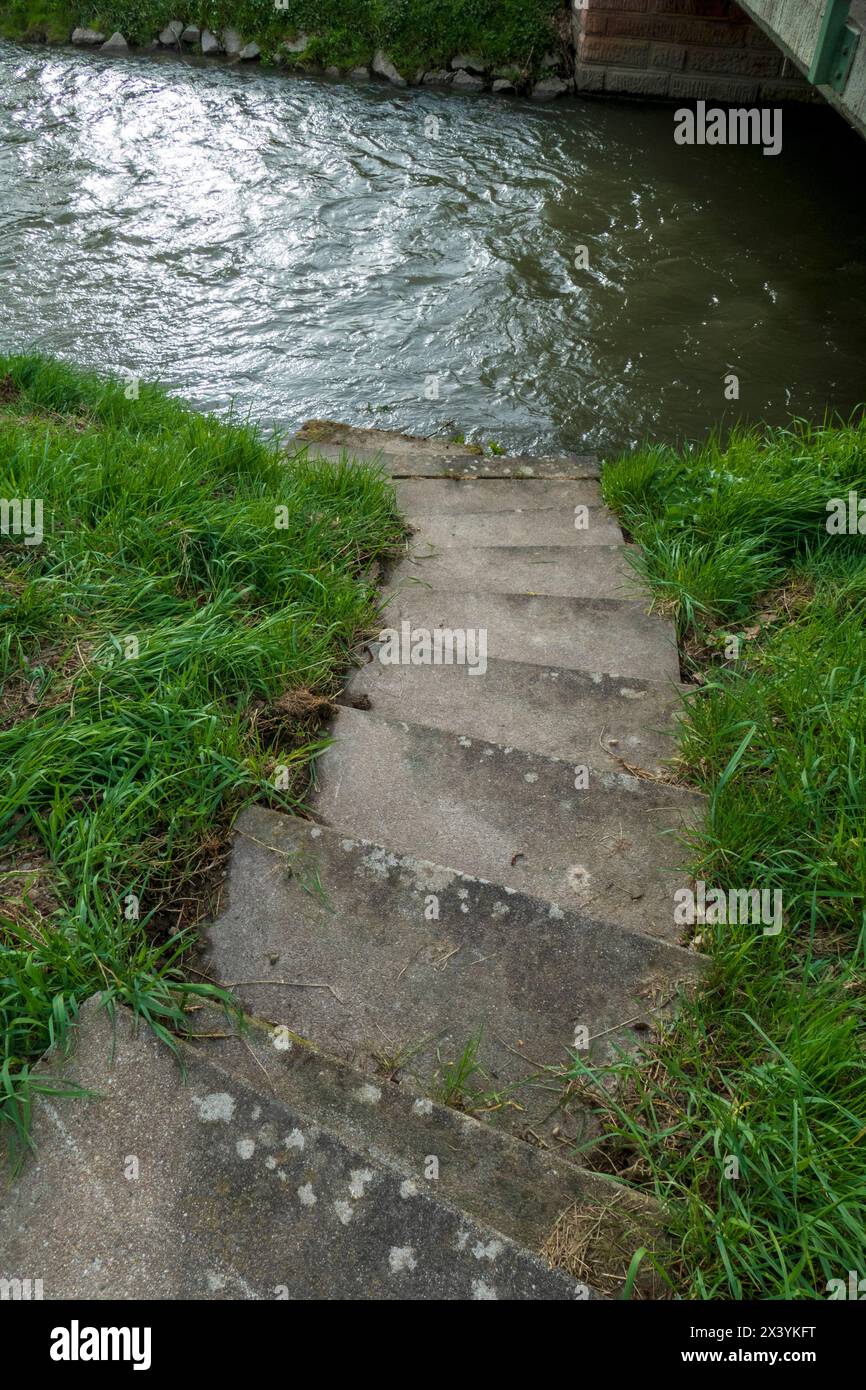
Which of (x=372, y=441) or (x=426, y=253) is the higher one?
(x=426, y=253)

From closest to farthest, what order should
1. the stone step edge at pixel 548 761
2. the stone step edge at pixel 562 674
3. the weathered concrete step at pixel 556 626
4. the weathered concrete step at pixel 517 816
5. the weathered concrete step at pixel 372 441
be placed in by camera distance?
1. the weathered concrete step at pixel 517 816
2. the stone step edge at pixel 548 761
3. the stone step edge at pixel 562 674
4. the weathered concrete step at pixel 556 626
5. the weathered concrete step at pixel 372 441

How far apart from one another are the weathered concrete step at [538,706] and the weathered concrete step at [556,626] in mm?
185

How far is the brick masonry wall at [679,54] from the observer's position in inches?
412

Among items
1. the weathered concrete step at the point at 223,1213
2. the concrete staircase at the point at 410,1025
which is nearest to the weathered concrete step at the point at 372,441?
the concrete staircase at the point at 410,1025

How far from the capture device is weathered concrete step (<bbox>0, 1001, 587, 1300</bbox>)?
1.69 m

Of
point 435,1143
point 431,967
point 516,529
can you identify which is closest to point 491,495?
point 516,529

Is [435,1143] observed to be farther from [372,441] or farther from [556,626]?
[372,441]

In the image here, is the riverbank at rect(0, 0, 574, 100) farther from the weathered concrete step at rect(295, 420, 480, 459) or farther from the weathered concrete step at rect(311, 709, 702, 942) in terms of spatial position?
the weathered concrete step at rect(311, 709, 702, 942)

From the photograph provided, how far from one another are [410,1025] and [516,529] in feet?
10.1

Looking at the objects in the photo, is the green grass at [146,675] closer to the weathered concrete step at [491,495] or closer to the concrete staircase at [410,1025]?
the concrete staircase at [410,1025]

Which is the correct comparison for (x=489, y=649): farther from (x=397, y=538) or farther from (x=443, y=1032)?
(x=443, y=1032)

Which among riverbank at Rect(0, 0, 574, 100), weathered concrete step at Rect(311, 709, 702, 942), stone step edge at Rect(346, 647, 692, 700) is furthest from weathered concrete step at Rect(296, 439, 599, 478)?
riverbank at Rect(0, 0, 574, 100)

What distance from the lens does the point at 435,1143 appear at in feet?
6.32

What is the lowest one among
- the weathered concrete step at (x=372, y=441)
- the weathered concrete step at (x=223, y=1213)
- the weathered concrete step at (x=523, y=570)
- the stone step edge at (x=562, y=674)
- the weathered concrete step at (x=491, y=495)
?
the weathered concrete step at (x=223, y=1213)
